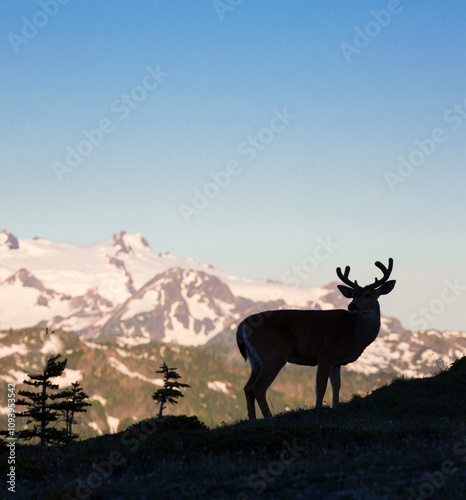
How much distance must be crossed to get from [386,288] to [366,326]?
1385 mm

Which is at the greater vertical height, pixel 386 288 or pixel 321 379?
pixel 386 288

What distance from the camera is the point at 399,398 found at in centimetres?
1955

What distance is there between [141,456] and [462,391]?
1132 cm

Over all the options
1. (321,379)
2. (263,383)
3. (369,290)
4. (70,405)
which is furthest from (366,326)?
(70,405)

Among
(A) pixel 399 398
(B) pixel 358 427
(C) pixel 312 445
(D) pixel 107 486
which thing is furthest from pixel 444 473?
(A) pixel 399 398

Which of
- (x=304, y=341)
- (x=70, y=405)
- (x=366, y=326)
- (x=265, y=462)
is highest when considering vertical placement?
(x=366, y=326)

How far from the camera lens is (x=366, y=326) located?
2016cm

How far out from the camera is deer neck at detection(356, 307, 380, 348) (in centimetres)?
2006

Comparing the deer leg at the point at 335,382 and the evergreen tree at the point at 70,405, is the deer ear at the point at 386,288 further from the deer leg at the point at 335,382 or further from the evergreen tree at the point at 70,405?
the evergreen tree at the point at 70,405

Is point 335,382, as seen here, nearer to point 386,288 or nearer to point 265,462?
point 386,288

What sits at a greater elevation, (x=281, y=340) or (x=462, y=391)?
(x=281, y=340)

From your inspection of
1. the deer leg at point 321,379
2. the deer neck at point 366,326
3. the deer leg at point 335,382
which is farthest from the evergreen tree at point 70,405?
the deer neck at point 366,326

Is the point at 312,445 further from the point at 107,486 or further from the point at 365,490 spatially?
the point at 107,486

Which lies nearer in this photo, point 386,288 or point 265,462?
point 265,462
